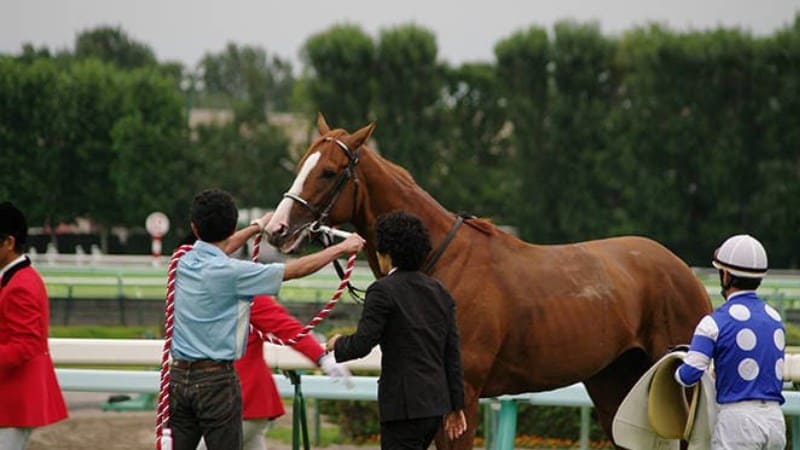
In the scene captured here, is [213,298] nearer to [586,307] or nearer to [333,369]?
[333,369]

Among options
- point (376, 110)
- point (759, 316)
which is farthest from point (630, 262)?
point (376, 110)

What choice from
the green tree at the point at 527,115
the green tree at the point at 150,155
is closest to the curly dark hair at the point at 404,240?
the green tree at the point at 150,155

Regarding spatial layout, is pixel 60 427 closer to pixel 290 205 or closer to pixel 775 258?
pixel 290 205

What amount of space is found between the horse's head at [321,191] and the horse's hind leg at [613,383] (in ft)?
5.35

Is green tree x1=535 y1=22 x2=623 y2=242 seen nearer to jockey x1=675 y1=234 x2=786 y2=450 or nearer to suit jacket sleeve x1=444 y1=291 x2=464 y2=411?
jockey x1=675 y1=234 x2=786 y2=450

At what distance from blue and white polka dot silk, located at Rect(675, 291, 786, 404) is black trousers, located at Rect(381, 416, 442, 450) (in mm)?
923

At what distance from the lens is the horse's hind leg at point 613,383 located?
7.17 m

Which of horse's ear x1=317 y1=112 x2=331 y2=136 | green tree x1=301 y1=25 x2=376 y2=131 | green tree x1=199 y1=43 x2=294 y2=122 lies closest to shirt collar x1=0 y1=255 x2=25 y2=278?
horse's ear x1=317 y1=112 x2=331 y2=136

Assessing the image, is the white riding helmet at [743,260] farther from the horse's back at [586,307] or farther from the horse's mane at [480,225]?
the horse's mane at [480,225]

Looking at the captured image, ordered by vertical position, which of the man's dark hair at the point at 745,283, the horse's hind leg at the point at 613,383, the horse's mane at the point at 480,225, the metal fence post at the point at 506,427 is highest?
the horse's mane at the point at 480,225

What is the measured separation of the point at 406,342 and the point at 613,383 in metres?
2.36

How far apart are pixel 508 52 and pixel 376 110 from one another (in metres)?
4.56

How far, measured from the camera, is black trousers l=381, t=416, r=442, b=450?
5.16 meters

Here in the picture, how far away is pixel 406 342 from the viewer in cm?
514
